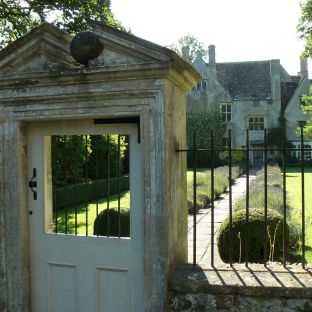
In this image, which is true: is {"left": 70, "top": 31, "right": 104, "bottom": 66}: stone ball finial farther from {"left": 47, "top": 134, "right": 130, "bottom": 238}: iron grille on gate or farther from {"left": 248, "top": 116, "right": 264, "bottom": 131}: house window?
{"left": 248, "top": 116, "right": 264, "bottom": 131}: house window

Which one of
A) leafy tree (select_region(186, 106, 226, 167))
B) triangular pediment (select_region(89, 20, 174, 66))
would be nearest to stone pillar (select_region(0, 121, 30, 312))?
triangular pediment (select_region(89, 20, 174, 66))

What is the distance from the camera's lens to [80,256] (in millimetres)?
4121

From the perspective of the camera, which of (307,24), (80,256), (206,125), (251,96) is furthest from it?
(251,96)

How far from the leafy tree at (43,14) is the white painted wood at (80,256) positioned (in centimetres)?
1068

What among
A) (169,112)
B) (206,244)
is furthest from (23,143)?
(206,244)

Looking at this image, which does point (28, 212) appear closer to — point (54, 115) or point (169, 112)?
point (54, 115)

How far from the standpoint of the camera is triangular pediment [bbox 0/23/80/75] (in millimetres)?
3938

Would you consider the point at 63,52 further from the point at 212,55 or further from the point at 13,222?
the point at 212,55

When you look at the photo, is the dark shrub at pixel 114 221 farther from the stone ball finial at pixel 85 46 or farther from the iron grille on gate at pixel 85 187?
the stone ball finial at pixel 85 46

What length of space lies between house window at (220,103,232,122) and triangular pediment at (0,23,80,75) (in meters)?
38.3

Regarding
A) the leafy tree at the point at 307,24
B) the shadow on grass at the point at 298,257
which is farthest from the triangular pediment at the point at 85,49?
the leafy tree at the point at 307,24

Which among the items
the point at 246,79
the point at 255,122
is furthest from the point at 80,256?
the point at 246,79

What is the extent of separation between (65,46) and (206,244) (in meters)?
5.30

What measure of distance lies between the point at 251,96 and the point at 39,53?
38769mm
